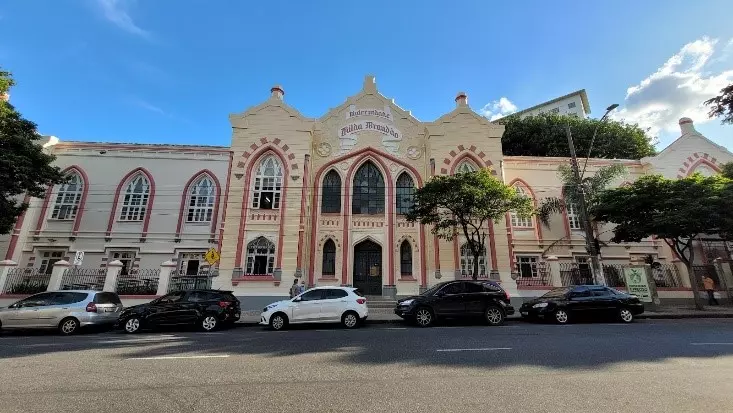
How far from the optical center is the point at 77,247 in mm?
20797

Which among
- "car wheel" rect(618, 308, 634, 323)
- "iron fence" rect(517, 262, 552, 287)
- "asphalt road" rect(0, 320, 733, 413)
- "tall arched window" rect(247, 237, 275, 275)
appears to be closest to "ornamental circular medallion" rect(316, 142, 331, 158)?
"tall arched window" rect(247, 237, 275, 275)

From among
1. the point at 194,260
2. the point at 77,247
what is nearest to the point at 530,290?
the point at 194,260

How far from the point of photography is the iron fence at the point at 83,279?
1669 centimetres

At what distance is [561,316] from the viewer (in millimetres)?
12797

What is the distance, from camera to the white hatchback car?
471 inches

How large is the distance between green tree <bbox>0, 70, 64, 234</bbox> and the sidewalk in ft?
40.0

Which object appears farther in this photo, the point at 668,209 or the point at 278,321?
the point at 668,209

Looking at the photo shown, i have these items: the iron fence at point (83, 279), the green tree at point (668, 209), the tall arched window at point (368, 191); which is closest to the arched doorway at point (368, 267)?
the tall arched window at point (368, 191)

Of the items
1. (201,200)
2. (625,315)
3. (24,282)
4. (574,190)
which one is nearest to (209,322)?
(24,282)

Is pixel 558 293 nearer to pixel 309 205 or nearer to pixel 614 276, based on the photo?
pixel 614 276

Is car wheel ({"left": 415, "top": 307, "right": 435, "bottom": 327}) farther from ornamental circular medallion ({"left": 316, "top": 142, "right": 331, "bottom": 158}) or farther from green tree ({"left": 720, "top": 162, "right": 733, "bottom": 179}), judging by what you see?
green tree ({"left": 720, "top": 162, "right": 733, "bottom": 179})

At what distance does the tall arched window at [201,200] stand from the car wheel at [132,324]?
35.8 feet

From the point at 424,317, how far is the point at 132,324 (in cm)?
1010

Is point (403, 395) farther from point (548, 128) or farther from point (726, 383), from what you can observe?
point (548, 128)
